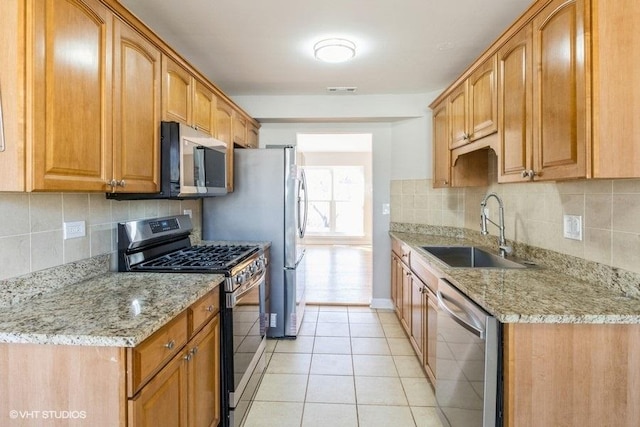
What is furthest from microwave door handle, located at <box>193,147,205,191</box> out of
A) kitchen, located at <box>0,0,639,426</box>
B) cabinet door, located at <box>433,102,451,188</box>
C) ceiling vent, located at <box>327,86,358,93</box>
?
cabinet door, located at <box>433,102,451,188</box>

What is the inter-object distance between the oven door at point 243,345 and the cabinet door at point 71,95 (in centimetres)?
92

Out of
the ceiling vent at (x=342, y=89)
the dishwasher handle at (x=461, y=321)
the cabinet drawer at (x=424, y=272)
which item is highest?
the ceiling vent at (x=342, y=89)

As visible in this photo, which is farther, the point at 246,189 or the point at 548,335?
the point at 246,189

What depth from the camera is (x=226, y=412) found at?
1.87m

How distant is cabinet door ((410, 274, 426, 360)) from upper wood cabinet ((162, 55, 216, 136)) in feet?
6.14

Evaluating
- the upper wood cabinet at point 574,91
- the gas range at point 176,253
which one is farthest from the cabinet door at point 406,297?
the upper wood cabinet at point 574,91

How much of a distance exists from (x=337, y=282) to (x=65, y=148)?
4.23 meters

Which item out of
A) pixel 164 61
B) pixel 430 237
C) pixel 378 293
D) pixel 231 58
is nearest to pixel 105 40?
pixel 164 61

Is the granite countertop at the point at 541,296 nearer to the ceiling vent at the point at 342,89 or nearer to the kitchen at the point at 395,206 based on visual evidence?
the kitchen at the point at 395,206

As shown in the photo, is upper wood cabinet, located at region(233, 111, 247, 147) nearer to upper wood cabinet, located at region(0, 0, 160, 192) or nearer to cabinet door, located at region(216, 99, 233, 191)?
cabinet door, located at region(216, 99, 233, 191)

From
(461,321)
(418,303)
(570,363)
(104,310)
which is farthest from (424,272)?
(104,310)

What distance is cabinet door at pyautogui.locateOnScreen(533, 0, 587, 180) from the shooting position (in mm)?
1330

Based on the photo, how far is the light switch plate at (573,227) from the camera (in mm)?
1767

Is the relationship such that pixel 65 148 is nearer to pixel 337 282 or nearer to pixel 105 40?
pixel 105 40
